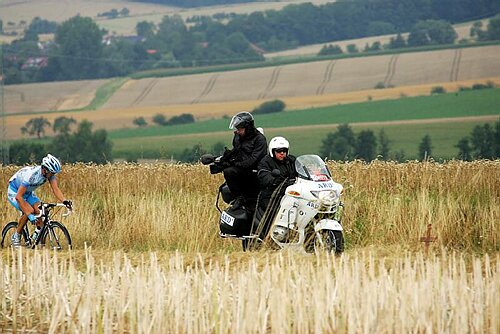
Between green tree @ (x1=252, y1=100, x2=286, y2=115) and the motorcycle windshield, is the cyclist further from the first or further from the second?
green tree @ (x1=252, y1=100, x2=286, y2=115)

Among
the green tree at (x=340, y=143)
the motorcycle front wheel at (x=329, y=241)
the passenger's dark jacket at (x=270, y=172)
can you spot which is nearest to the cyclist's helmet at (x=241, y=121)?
the passenger's dark jacket at (x=270, y=172)

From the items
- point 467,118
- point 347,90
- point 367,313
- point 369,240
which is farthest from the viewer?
point 347,90

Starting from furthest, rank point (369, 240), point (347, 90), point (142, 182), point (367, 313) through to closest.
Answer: point (347, 90) → point (142, 182) → point (369, 240) → point (367, 313)

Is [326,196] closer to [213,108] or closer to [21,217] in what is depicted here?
[21,217]

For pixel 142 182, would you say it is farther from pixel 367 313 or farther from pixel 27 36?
pixel 27 36

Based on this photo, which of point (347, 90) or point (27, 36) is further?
point (27, 36)

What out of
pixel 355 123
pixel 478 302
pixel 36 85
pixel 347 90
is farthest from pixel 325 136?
pixel 478 302

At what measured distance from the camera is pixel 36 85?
117m

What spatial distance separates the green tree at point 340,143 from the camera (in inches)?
3438

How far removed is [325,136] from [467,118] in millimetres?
11001

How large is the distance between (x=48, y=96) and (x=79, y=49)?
67.6 ft

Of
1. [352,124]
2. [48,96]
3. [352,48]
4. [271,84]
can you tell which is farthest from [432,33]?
[48,96]

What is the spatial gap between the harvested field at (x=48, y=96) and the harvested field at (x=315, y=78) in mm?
2953

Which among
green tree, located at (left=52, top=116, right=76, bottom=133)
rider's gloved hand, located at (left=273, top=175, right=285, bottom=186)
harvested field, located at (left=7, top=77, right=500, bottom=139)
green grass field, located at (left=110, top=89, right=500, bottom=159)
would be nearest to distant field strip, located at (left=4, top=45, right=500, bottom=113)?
harvested field, located at (left=7, top=77, right=500, bottom=139)
